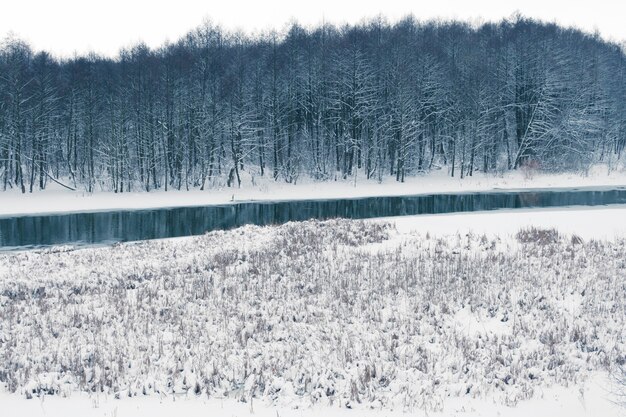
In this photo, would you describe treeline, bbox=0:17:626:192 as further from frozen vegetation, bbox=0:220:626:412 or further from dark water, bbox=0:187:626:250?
frozen vegetation, bbox=0:220:626:412

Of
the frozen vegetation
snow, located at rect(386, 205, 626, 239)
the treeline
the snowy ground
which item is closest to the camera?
the frozen vegetation

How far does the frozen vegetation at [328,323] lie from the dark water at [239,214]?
37.1 feet

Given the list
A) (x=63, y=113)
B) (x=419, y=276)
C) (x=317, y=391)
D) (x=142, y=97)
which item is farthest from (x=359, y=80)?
(x=317, y=391)

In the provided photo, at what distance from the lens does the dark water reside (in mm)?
27844

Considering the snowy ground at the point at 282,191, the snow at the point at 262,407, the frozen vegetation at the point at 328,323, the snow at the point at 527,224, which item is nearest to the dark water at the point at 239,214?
the snowy ground at the point at 282,191

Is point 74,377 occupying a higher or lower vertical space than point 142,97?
lower

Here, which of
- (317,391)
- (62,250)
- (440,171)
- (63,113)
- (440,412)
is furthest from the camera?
(440,171)

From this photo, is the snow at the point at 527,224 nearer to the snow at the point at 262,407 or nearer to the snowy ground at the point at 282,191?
the snow at the point at 262,407

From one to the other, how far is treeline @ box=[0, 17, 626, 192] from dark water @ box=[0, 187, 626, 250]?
11.4 metres

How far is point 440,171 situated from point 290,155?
17.4m

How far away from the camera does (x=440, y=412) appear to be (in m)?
6.82

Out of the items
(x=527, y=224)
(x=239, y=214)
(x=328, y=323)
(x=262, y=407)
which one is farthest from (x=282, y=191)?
(x=262, y=407)

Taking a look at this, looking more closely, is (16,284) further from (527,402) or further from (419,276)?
(527,402)

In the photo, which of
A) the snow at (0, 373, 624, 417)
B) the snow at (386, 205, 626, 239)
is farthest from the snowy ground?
the snow at (0, 373, 624, 417)
